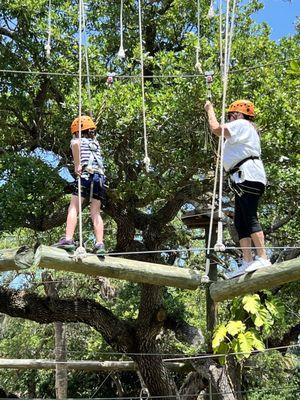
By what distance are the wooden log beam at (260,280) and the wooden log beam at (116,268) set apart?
0.17 m

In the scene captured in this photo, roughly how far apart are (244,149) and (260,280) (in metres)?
0.81

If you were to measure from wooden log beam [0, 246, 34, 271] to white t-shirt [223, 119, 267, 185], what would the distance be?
138 centimetres

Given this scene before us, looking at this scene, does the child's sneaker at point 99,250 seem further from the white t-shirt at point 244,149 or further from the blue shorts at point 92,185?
the white t-shirt at point 244,149

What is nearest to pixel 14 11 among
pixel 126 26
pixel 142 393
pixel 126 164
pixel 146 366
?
pixel 126 26

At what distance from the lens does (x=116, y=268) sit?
3.62m

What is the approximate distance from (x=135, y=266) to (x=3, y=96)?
3632mm

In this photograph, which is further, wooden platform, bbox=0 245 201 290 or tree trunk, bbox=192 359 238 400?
tree trunk, bbox=192 359 238 400

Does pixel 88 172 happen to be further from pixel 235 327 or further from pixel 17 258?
pixel 235 327

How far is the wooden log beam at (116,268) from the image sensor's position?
3480 mm

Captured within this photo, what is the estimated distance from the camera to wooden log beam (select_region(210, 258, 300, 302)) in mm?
3445

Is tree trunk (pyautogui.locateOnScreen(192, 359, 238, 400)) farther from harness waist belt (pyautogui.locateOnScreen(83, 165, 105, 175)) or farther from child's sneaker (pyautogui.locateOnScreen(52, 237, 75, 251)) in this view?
child's sneaker (pyautogui.locateOnScreen(52, 237, 75, 251))

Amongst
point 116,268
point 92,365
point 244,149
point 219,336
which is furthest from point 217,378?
point 244,149

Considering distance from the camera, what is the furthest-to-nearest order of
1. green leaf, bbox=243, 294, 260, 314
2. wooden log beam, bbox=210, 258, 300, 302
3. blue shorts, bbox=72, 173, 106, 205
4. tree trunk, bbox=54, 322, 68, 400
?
tree trunk, bbox=54, 322, 68, 400, blue shorts, bbox=72, 173, 106, 205, green leaf, bbox=243, 294, 260, 314, wooden log beam, bbox=210, 258, 300, 302

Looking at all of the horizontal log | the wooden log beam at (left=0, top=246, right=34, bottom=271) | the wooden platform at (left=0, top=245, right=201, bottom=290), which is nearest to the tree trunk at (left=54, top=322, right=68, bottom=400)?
the horizontal log
